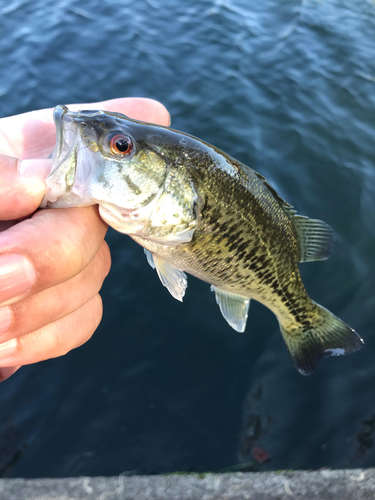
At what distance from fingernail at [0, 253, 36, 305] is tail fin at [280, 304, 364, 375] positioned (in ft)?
7.52

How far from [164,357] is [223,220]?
Answer: 1.97m

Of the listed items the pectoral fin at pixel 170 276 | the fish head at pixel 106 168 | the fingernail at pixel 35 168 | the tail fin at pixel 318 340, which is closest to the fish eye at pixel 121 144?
the fish head at pixel 106 168

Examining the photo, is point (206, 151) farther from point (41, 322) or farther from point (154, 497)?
point (154, 497)

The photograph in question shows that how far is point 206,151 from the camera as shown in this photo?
2.34m

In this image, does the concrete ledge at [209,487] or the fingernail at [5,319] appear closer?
the fingernail at [5,319]

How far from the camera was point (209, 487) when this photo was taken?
8.16 feet

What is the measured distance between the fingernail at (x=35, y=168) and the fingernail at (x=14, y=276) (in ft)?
1.41

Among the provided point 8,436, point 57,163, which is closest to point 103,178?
point 57,163

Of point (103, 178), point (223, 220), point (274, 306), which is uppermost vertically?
point (103, 178)

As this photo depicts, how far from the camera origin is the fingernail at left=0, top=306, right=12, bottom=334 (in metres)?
1.92

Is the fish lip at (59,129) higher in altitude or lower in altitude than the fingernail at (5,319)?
higher

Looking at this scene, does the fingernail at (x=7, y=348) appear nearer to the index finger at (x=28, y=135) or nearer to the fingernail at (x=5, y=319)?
the fingernail at (x=5, y=319)

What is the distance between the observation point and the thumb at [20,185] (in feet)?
5.90

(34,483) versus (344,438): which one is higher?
(34,483)
